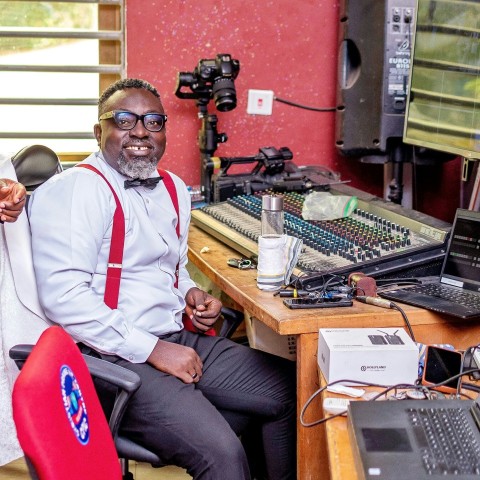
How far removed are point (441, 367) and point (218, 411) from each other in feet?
2.18

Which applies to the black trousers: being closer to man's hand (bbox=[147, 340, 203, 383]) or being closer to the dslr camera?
man's hand (bbox=[147, 340, 203, 383])

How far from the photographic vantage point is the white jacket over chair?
215 centimetres

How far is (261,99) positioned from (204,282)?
945 mm

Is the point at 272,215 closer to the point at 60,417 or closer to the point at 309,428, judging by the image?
the point at 309,428

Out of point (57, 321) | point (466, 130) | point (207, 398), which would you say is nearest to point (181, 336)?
point (207, 398)

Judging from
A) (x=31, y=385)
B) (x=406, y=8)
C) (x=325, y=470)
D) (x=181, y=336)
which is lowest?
(x=325, y=470)

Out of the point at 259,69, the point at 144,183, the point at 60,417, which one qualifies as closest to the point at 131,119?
the point at 144,183

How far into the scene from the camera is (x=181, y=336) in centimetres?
251

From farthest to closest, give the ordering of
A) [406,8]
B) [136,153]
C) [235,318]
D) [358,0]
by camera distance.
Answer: [358,0], [406,8], [235,318], [136,153]

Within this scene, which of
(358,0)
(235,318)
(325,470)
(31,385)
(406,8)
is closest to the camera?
(31,385)

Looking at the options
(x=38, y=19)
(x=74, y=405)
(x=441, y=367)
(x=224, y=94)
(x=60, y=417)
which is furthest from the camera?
(x=38, y=19)

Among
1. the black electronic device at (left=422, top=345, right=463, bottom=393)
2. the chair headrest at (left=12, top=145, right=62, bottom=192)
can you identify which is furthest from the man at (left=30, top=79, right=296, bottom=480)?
the black electronic device at (left=422, top=345, right=463, bottom=393)

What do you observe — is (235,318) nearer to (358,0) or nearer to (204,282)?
(204,282)

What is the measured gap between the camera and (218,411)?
222cm
